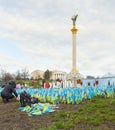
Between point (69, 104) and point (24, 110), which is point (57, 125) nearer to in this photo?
point (24, 110)

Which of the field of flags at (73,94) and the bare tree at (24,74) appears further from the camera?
the bare tree at (24,74)

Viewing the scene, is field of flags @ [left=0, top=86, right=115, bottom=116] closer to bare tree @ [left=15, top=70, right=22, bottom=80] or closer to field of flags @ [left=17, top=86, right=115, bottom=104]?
field of flags @ [left=17, top=86, right=115, bottom=104]

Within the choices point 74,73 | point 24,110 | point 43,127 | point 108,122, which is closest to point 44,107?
point 24,110

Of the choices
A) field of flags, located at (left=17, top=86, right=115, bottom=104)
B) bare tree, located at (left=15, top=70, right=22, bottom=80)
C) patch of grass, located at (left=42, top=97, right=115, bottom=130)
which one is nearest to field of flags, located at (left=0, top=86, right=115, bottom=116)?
field of flags, located at (left=17, top=86, right=115, bottom=104)

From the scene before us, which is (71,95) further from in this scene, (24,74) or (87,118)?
(24,74)

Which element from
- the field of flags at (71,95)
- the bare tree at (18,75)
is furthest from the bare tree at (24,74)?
the field of flags at (71,95)

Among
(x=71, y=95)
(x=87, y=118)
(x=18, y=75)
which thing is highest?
(x=18, y=75)

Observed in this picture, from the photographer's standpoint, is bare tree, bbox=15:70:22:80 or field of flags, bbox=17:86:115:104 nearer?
field of flags, bbox=17:86:115:104

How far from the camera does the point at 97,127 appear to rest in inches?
224

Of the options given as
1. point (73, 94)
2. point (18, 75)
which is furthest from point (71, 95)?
point (18, 75)

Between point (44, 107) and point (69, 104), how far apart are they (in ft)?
5.86

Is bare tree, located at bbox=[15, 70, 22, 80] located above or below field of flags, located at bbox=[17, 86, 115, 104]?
above

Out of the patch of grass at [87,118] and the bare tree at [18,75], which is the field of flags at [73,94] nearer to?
the patch of grass at [87,118]

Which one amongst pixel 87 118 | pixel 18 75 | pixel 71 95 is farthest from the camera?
pixel 18 75
